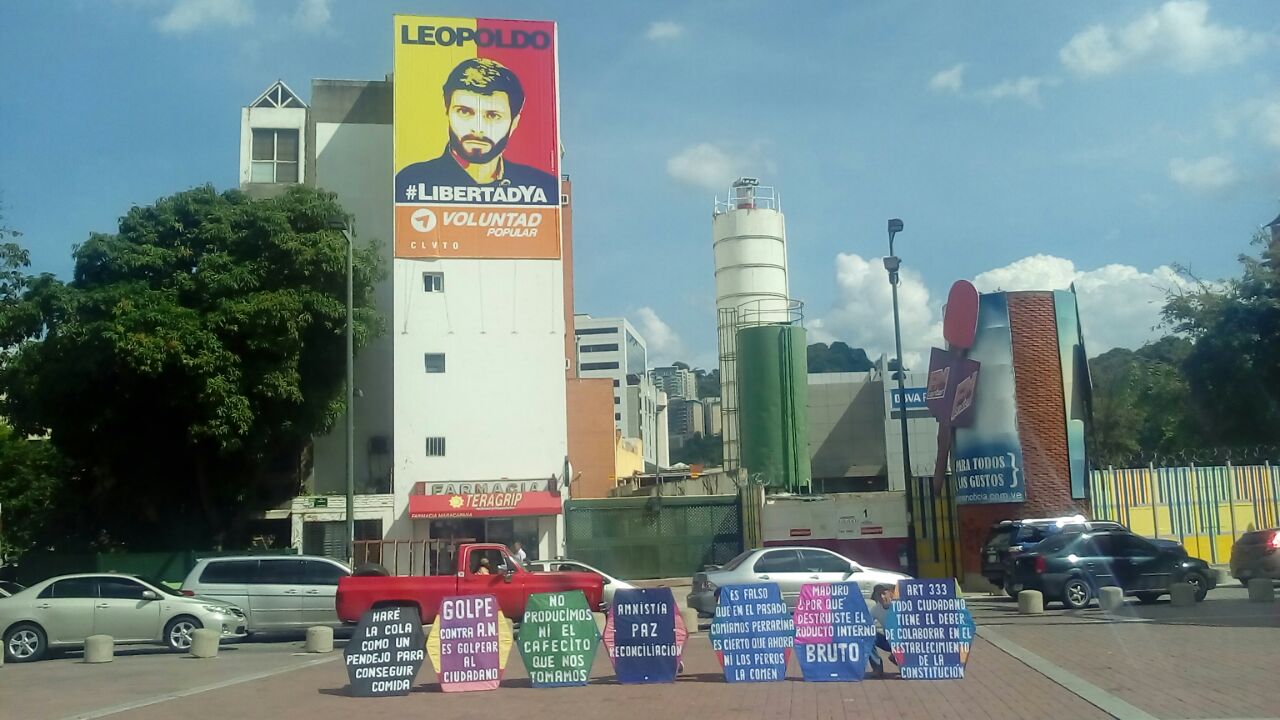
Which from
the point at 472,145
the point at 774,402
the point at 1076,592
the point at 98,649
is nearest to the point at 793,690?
the point at 98,649

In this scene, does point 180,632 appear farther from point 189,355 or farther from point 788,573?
point 189,355

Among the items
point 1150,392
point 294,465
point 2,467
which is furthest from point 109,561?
point 1150,392

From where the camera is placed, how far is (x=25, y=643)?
18391 mm

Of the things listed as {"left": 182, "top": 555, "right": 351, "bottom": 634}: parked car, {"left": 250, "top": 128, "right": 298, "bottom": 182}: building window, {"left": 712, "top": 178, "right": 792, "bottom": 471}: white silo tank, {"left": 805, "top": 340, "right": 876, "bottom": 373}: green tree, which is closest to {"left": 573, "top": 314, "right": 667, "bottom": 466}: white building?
{"left": 805, "top": 340, "right": 876, "bottom": 373}: green tree

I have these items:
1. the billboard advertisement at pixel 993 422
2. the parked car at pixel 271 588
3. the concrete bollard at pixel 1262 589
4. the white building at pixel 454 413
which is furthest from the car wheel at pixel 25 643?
the concrete bollard at pixel 1262 589

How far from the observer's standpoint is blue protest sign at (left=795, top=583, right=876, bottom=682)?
12734 millimetres

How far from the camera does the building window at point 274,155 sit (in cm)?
3916

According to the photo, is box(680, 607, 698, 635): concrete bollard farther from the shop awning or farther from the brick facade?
the shop awning

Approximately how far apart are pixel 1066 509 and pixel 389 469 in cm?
2127

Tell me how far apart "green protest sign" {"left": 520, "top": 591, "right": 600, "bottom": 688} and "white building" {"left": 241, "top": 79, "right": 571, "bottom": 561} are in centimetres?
2104

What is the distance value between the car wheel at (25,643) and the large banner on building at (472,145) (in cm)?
1883

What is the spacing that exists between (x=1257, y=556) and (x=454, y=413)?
2214 centimetres

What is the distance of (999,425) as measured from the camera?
2705 centimetres

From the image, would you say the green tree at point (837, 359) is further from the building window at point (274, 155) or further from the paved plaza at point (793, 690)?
the paved plaza at point (793, 690)
